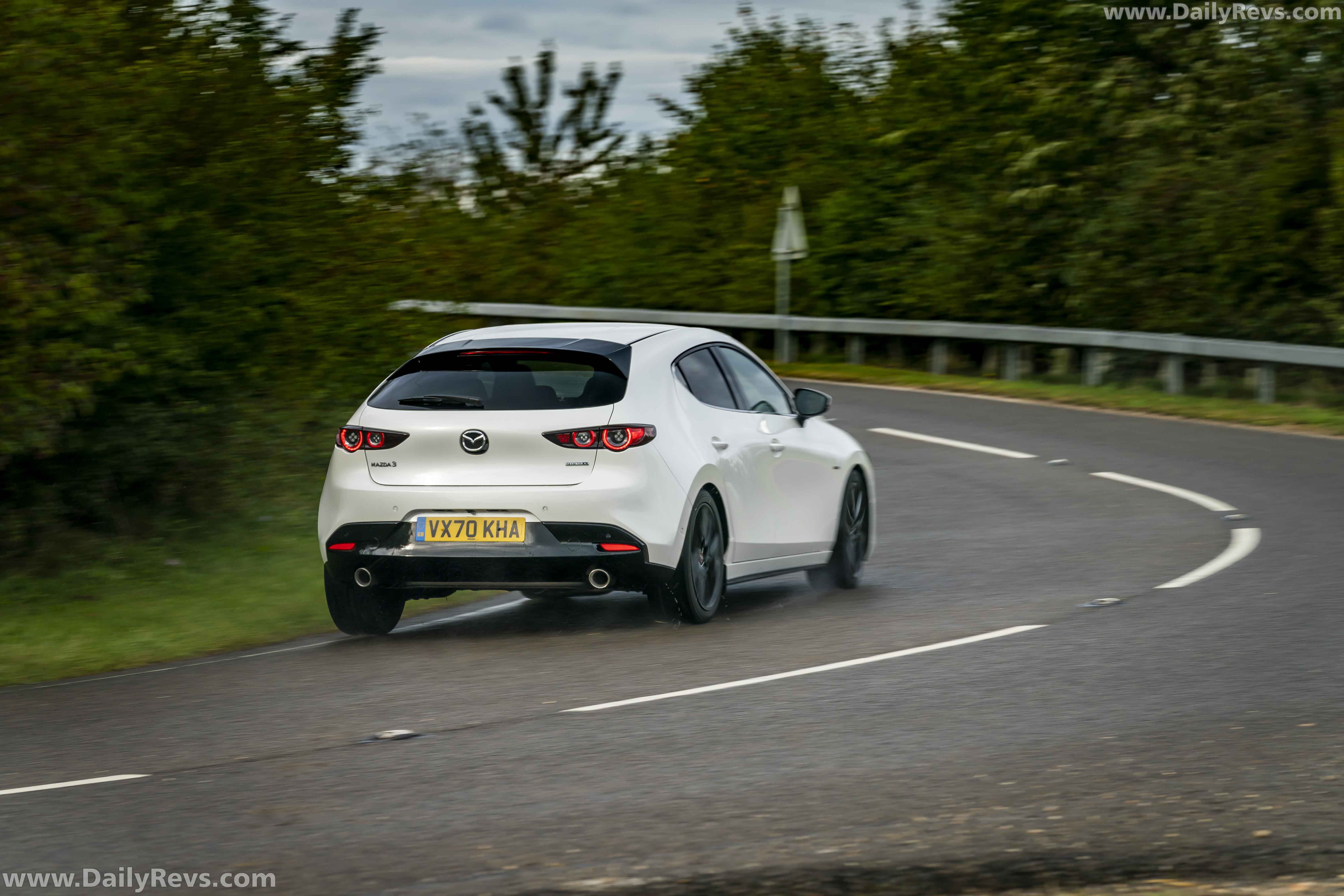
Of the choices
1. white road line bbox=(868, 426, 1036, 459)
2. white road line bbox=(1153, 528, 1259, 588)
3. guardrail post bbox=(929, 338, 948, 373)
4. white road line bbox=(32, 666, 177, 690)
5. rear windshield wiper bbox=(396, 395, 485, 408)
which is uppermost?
rear windshield wiper bbox=(396, 395, 485, 408)

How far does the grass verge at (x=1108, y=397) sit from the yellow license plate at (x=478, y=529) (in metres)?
13.0

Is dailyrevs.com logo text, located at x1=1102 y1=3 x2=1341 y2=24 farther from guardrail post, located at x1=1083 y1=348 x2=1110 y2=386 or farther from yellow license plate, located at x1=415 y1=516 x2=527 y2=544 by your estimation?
yellow license plate, located at x1=415 y1=516 x2=527 y2=544

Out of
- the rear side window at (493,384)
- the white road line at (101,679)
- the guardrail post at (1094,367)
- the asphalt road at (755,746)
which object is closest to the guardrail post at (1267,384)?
the guardrail post at (1094,367)

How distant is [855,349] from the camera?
3080cm

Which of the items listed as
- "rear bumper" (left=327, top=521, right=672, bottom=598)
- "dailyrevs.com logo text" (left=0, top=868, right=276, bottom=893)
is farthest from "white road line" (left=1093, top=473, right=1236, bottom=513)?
"dailyrevs.com logo text" (left=0, top=868, right=276, bottom=893)

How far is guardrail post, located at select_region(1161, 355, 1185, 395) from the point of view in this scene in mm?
23969

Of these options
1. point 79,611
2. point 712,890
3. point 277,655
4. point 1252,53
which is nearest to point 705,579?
point 277,655

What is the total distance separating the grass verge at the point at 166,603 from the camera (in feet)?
30.5

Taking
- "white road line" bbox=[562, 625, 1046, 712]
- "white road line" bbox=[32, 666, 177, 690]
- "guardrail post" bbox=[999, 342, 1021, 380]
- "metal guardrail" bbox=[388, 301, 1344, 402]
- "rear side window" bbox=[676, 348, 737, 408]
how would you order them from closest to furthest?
"white road line" bbox=[562, 625, 1046, 712] < "white road line" bbox=[32, 666, 177, 690] < "rear side window" bbox=[676, 348, 737, 408] < "metal guardrail" bbox=[388, 301, 1344, 402] < "guardrail post" bbox=[999, 342, 1021, 380]

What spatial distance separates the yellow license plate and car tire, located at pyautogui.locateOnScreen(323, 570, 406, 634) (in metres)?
0.60

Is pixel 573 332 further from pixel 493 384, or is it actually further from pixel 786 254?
pixel 786 254

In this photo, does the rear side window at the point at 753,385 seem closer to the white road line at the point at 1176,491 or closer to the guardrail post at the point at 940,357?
the white road line at the point at 1176,491

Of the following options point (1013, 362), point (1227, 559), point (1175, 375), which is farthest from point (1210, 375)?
point (1227, 559)

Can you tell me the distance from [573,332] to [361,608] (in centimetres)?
185
